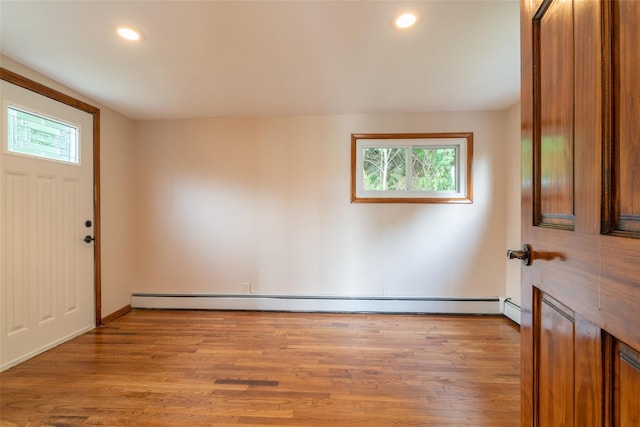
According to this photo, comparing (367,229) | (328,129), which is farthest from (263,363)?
(328,129)

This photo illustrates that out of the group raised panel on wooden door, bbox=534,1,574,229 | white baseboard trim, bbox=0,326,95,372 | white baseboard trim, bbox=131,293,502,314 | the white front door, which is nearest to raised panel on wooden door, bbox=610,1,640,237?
raised panel on wooden door, bbox=534,1,574,229

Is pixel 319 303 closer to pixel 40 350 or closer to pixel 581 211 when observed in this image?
pixel 40 350

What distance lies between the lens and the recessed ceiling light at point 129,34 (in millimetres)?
1591

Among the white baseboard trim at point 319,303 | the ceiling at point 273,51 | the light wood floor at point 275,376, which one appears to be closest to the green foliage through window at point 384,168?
the ceiling at point 273,51

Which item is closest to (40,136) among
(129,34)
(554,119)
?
(129,34)

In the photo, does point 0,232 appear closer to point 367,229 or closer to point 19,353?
point 19,353

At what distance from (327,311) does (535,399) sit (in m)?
2.23

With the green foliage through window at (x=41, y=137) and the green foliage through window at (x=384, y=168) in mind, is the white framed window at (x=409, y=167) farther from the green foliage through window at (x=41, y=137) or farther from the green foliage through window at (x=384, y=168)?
the green foliage through window at (x=41, y=137)

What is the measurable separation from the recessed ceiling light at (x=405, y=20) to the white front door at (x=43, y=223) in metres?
2.72

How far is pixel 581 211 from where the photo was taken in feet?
2.06

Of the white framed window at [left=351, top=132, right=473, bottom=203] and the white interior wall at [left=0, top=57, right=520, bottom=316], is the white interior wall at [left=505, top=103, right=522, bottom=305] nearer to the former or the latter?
the white interior wall at [left=0, top=57, right=520, bottom=316]

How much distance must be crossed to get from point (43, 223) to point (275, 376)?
2.23 m

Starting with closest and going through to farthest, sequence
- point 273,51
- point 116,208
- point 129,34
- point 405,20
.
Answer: point 405,20 → point 129,34 → point 273,51 → point 116,208

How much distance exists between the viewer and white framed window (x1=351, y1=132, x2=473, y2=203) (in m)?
2.90
